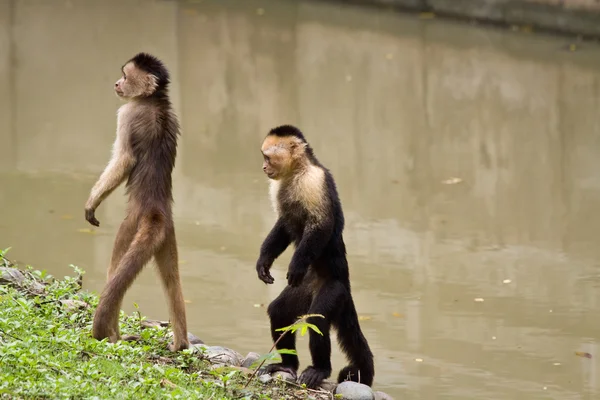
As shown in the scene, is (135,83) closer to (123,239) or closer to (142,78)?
(142,78)

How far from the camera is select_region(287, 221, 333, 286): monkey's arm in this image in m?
5.42

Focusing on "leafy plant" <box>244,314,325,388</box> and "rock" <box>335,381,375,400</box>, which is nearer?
"leafy plant" <box>244,314,325,388</box>

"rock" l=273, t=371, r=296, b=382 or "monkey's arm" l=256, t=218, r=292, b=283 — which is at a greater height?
"monkey's arm" l=256, t=218, r=292, b=283

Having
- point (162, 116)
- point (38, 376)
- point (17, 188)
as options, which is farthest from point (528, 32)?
point (38, 376)

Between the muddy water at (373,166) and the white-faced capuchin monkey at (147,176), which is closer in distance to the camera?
the white-faced capuchin monkey at (147,176)

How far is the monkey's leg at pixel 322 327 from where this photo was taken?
5527 millimetres

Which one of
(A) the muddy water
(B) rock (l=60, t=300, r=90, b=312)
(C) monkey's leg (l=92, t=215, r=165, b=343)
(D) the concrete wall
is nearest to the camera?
(C) monkey's leg (l=92, t=215, r=165, b=343)

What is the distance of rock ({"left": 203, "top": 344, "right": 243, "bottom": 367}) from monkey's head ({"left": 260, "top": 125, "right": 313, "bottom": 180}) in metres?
1.08

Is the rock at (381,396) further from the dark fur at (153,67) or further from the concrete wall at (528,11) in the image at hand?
the concrete wall at (528,11)

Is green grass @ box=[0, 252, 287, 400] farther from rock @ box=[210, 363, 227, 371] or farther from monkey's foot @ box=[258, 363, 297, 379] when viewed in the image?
monkey's foot @ box=[258, 363, 297, 379]

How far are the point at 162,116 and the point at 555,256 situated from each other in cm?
402

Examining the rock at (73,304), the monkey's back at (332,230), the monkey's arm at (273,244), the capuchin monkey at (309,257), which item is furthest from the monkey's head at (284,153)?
the rock at (73,304)

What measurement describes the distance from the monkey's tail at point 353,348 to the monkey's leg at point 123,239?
1220 millimetres

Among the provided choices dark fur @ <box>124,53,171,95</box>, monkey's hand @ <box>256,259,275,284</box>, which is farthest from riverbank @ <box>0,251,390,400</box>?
dark fur @ <box>124,53,171,95</box>
